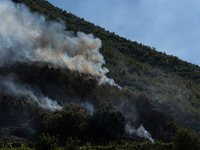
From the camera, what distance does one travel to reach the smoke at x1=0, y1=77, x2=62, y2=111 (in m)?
28.9

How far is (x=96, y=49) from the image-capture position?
2213 inches

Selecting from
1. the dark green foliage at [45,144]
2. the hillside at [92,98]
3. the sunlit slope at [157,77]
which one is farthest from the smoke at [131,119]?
the dark green foliage at [45,144]

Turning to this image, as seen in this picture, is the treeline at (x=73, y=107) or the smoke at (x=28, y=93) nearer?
the treeline at (x=73, y=107)

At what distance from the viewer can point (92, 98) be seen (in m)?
36.9

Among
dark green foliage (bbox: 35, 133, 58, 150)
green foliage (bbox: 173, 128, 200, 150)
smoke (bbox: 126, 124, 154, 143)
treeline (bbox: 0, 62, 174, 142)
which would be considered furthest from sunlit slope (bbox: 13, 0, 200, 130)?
dark green foliage (bbox: 35, 133, 58, 150)

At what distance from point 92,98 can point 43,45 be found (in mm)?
18270

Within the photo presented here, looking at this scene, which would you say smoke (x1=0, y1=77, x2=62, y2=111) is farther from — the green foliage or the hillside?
the green foliage

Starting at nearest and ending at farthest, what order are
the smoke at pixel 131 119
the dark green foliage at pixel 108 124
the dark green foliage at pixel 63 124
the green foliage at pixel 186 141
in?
the green foliage at pixel 186 141 < the dark green foliage at pixel 63 124 < the dark green foliage at pixel 108 124 < the smoke at pixel 131 119

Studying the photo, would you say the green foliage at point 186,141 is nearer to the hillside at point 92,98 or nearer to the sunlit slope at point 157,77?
the hillside at point 92,98

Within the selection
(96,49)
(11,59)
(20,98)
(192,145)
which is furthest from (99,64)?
(192,145)

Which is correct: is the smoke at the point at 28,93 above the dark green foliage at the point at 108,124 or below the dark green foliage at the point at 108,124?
above

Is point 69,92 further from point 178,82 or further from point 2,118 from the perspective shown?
point 178,82

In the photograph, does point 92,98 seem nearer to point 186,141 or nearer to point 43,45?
point 43,45

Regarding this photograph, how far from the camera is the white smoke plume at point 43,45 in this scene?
3991 centimetres
